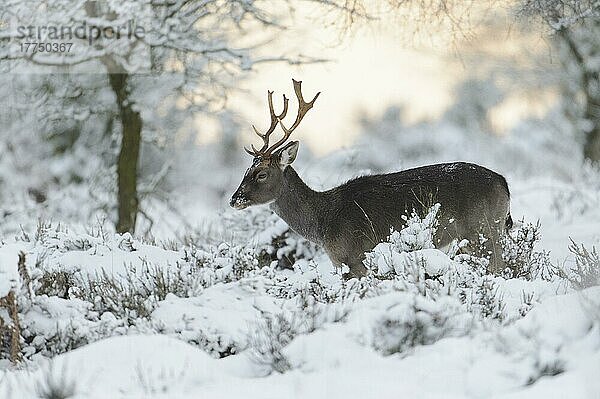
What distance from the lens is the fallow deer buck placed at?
8.47 m

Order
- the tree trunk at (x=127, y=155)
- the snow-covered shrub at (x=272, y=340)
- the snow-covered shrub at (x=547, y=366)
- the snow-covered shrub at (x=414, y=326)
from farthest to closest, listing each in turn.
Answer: the tree trunk at (x=127, y=155) → the snow-covered shrub at (x=414, y=326) → the snow-covered shrub at (x=272, y=340) → the snow-covered shrub at (x=547, y=366)

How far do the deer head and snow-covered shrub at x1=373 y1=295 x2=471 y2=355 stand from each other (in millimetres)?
3563

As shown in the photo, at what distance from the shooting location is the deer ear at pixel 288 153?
8.89 meters

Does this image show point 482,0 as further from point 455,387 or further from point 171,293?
point 455,387

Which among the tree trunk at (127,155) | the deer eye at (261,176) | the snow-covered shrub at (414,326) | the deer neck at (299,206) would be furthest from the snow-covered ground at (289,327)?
the tree trunk at (127,155)

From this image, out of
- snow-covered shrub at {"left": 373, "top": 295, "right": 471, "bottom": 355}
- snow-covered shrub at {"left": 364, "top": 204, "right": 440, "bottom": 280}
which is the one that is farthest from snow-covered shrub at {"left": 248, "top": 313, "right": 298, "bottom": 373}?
snow-covered shrub at {"left": 364, "top": 204, "right": 440, "bottom": 280}

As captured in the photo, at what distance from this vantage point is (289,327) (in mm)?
5785

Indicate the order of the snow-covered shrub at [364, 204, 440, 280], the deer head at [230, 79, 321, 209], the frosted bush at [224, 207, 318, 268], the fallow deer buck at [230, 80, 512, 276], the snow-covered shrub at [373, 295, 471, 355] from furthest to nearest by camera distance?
the frosted bush at [224, 207, 318, 268] < the deer head at [230, 79, 321, 209] < the fallow deer buck at [230, 80, 512, 276] < the snow-covered shrub at [364, 204, 440, 280] < the snow-covered shrub at [373, 295, 471, 355]

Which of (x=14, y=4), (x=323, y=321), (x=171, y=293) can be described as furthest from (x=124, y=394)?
(x=14, y=4)

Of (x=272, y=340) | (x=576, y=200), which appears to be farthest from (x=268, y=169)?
(x=576, y=200)

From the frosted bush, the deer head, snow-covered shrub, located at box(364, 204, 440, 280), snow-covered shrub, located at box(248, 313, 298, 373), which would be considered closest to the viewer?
snow-covered shrub, located at box(248, 313, 298, 373)

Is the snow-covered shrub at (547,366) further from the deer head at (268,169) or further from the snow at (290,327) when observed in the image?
the deer head at (268,169)

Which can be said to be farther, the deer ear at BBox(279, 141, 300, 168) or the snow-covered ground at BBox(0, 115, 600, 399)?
the deer ear at BBox(279, 141, 300, 168)

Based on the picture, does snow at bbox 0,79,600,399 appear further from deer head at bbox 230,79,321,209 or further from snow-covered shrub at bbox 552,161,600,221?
snow-covered shrub at bbox 552,161,600,221
